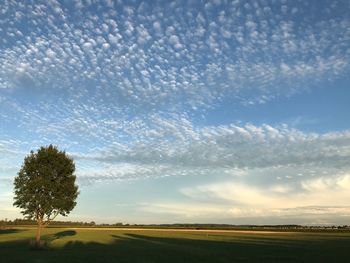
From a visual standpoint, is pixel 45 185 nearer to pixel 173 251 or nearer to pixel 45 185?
pixel 45 185

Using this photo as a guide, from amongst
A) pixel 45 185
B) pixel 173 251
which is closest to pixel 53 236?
pixel 45 185

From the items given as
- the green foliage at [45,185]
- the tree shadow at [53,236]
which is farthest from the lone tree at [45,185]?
the tree shadow at [53,236]

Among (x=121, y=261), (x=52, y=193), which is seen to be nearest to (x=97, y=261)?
(x=121, y=261)

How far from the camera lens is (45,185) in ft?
190

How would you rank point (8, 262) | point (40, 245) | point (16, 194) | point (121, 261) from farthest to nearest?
A: point (16, 194) → point (40, 245) → point (121, 261) → point (8, 262)

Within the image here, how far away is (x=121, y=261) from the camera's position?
35844 millimetres

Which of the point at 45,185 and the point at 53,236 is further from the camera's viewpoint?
the point at 53,236

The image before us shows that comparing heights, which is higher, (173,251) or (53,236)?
(53,236)

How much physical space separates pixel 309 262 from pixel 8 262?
80.2 feet

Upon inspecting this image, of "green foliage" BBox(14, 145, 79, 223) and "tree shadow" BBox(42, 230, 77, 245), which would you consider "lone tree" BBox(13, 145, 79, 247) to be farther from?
"tree shadow" BBox(42, 230, 77, 245)

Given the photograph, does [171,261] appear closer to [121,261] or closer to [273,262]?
[121,261]

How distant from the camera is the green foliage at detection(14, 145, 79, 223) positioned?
5781cm

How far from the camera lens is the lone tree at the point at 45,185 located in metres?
57.8

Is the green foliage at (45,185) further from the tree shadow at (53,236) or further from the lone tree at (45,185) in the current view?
the tree shadow at (53,236)
